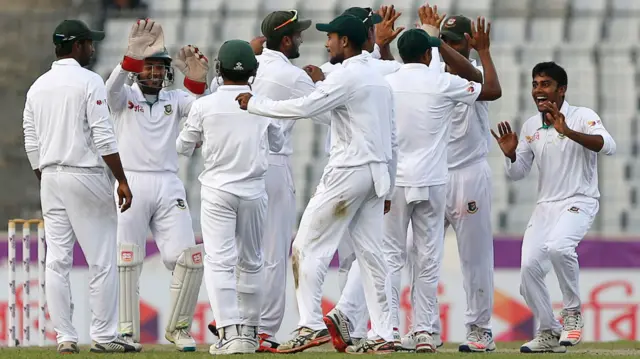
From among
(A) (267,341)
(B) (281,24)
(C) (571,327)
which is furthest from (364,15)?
(C) (571,327)

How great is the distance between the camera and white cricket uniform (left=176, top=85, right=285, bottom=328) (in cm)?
892

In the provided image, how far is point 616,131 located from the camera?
57.5 feet

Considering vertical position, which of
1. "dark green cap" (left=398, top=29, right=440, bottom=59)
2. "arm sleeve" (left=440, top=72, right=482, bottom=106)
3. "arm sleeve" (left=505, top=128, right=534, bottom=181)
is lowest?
"arm sleeve" (left=505, top=128, right=534, bottom=181)

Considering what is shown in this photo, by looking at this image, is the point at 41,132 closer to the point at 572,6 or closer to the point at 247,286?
the point at 247,286

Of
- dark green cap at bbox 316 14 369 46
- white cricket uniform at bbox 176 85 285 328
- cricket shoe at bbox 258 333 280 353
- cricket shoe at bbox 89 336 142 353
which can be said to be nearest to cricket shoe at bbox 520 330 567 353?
cricket shoe at bbox 258 333 280 353

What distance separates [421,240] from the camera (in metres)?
9.80

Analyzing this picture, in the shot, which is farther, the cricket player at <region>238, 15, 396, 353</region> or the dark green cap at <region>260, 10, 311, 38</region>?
the dark green cap at <region>260, 10, 311, 38</region>

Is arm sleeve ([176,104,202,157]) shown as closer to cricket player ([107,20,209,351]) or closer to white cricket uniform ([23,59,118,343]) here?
white cricket uniform ([23,59,118,343])

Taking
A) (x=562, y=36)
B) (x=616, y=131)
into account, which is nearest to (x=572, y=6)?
(x=562, y=36)

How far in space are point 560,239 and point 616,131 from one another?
7.95 meters

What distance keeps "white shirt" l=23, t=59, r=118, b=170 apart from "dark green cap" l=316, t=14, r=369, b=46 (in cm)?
149

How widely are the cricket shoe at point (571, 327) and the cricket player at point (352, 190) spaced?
5.51 ft

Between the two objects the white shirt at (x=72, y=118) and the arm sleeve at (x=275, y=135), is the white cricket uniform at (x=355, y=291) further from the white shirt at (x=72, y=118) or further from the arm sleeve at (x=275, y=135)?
the white shirt at (x=72, y=118)

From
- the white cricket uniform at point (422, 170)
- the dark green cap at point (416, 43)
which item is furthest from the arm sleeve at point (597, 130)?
the dark green cap at point (416, 43)
